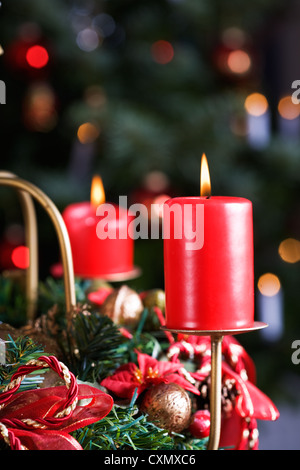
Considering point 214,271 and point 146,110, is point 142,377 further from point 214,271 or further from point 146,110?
point 146,110

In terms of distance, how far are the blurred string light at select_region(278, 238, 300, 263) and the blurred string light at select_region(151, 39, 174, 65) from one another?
2.17 feet

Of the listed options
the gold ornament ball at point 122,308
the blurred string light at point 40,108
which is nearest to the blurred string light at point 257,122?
the blurred string light at point 40,108

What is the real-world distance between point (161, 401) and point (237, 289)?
131 mm

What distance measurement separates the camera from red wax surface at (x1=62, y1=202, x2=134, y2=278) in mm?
844

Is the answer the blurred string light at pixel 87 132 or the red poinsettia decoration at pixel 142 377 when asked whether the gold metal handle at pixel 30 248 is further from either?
the blurred string light at pixel 87 132

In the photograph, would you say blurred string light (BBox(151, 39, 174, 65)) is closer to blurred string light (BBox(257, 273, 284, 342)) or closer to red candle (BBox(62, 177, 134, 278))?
blurred string light (BBox(257, 273, 284, 342))

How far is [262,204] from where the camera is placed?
1.87 meters

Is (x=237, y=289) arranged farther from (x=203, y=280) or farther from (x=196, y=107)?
(x=196, y=107)

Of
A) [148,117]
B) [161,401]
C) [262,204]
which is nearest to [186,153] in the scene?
[148,117]

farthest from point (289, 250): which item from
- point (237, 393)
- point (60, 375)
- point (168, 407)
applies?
point (60, 375)

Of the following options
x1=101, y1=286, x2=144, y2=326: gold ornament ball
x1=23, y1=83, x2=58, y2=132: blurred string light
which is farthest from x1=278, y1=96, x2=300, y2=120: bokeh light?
x1=101, y1=286, x2=144, y2=326: gold ornament ball

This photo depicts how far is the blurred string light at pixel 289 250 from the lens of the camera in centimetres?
196

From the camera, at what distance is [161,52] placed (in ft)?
5.98

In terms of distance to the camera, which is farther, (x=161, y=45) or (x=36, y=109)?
(x=161, y=45)
